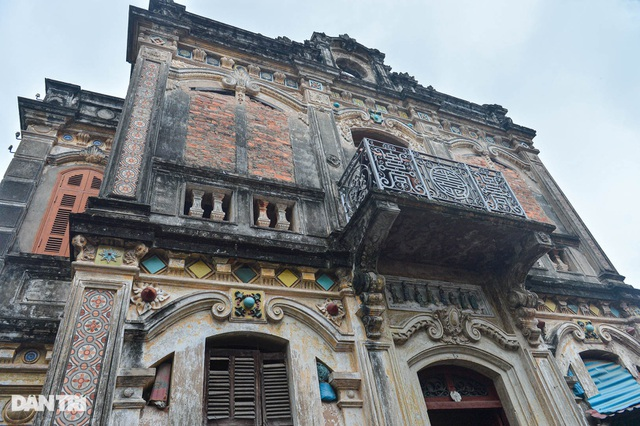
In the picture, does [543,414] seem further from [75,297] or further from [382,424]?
[75,297]

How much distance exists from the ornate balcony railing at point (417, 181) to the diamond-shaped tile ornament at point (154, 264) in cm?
279

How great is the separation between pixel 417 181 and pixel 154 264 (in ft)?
12.6

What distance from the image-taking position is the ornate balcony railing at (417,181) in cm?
594

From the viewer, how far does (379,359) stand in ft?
16.8

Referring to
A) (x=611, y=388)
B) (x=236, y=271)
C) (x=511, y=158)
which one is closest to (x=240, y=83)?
(x=236, y=271)

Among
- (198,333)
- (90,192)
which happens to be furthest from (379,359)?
(90,192)

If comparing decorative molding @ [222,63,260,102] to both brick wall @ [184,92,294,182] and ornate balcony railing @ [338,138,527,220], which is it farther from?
ornate balcony railing @ [338,138,527,220]

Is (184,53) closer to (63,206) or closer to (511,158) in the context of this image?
(63,206)

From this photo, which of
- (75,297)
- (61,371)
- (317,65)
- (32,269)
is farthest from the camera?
(317,65)

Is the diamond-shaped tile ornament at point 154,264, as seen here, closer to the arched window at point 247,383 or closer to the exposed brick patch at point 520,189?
the arched window at point 247,383

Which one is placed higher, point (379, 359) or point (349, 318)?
point (349, 318)

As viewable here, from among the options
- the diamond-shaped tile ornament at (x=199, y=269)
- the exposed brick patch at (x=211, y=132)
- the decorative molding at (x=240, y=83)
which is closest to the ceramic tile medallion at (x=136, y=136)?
the exposed brick patch at (x=211, y=132)

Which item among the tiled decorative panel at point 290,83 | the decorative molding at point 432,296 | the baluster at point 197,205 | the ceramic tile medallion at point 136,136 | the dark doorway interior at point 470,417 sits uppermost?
the tiled decorative panel at point 290,83

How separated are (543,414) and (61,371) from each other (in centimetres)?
598
